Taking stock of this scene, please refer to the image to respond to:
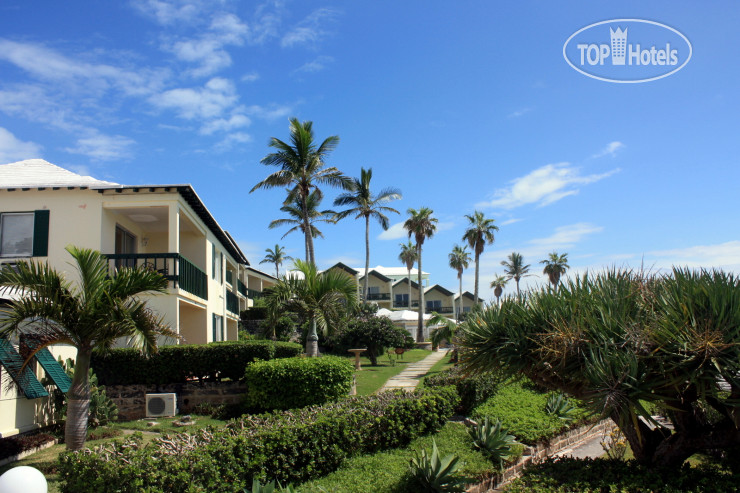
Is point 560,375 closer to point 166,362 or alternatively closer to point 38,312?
point 38,312

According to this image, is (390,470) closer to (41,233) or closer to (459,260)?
(41,233)

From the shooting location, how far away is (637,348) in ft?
20.0

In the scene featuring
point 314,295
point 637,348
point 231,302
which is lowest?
point 637,348

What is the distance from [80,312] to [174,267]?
7053mm

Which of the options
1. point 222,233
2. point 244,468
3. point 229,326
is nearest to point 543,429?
point 244,468

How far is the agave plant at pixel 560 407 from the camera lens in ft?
39.7

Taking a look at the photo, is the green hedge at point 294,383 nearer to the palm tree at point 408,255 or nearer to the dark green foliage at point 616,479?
the dark green foliage at point 616,479

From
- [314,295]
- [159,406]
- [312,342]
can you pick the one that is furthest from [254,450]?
[312,342]

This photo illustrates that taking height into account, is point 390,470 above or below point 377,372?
below

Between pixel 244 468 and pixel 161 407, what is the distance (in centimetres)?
680

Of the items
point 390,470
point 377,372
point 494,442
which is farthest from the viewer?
point 377,372

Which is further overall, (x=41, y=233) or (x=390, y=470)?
(x=41, y=233)

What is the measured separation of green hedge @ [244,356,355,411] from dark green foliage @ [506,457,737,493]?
19.6ft

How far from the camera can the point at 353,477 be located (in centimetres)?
775
